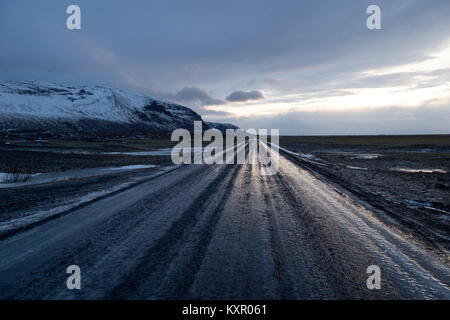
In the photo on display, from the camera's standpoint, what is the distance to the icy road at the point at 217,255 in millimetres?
3119

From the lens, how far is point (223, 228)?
17.4 ft

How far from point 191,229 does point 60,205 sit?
448 centimetres

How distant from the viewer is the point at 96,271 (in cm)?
347

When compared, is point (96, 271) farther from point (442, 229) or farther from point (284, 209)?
point (442, 229)

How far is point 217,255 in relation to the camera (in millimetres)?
4051

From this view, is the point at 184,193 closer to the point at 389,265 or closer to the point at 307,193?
the point at 307,193

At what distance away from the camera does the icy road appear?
3119mm

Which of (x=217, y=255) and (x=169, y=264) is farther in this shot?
(x=217, y=255)

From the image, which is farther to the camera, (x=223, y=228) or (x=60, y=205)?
(x=60, y=205)

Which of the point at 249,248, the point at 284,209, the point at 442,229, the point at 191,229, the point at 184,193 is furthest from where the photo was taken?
the point at 184,193
